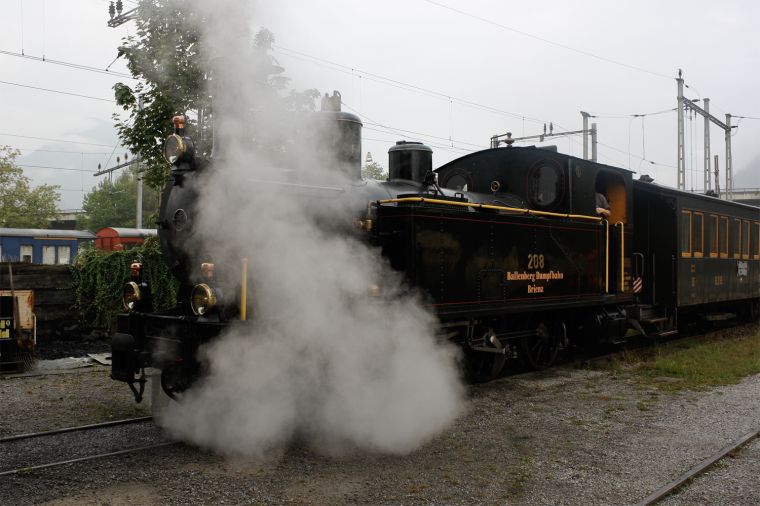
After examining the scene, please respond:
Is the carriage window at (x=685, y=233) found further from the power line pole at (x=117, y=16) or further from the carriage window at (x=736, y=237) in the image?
the power line pole at (x=117, y=16)

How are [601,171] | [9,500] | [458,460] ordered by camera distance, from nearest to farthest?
1. [9,500]
2. [458,460]
3. [601,171]

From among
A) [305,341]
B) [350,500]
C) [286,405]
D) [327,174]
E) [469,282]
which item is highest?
[327,174]

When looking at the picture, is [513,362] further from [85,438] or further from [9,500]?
[9,500]

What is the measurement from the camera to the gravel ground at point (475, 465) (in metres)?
4.19

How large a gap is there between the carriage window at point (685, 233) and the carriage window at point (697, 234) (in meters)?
0.20

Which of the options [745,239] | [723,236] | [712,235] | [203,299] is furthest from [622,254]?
[745,239]

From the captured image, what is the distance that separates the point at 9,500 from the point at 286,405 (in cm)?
207

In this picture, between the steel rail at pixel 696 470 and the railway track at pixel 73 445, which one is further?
the railway track at pixel 73 445

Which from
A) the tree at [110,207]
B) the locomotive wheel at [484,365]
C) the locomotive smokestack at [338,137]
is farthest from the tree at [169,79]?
the tree at [110,207]

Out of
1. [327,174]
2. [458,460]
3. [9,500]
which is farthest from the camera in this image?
[327,174]

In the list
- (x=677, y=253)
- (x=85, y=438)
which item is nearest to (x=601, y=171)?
(x=677, y=253)

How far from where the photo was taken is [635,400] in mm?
7020

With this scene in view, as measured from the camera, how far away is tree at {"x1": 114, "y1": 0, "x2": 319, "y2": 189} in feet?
18.9

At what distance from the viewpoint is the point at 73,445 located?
530 cm
